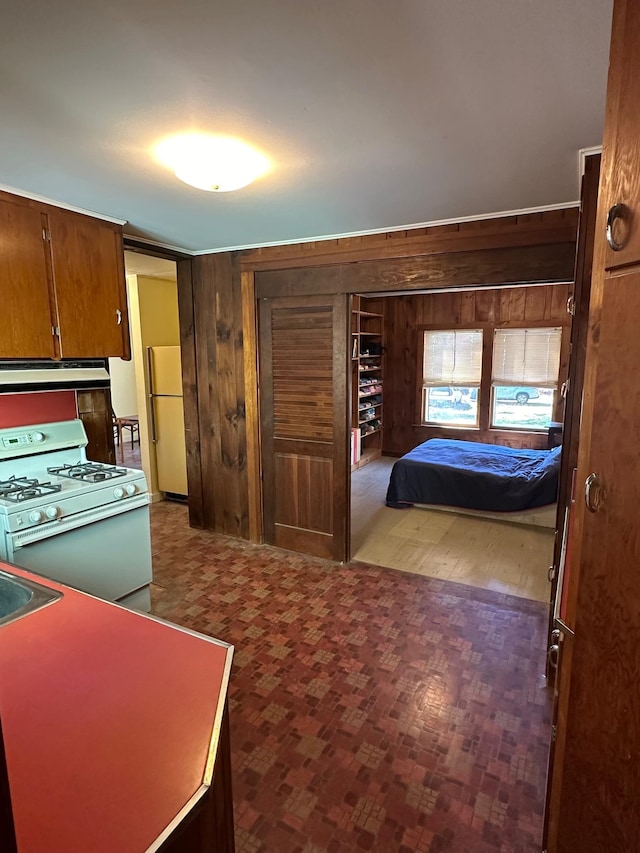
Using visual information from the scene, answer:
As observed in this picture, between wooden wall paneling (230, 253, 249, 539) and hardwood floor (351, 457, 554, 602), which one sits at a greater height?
wooden wall paneling (230, 253, 249, 539)

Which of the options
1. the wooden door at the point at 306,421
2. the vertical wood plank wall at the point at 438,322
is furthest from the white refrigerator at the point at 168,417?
the vertical wood plank wall at the point at 438,322

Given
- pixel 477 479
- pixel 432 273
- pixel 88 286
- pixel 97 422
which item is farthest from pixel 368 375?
pixel 88 286

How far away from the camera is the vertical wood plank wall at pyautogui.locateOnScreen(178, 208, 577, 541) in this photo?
9.07 feet

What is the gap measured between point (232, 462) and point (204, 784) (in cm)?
326

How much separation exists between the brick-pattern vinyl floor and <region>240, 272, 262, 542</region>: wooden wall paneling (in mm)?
548

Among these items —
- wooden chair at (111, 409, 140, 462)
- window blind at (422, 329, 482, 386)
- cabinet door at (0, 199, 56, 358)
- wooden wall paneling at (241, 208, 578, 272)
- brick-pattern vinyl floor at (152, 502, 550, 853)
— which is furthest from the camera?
wooden chair at (111, 409, 140, 462)

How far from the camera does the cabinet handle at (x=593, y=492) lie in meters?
0.99

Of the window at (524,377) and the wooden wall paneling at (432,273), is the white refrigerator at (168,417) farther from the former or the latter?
the window at (524,377)

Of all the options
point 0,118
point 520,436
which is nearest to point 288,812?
point 0,118

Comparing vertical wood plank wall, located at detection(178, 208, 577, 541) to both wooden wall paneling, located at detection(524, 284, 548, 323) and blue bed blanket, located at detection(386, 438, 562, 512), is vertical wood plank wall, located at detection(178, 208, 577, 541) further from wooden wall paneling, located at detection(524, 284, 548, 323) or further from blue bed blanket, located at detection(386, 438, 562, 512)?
wooden wall paneling, located at detection(524, 284, 548, 323)

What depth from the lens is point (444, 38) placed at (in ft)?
4.04

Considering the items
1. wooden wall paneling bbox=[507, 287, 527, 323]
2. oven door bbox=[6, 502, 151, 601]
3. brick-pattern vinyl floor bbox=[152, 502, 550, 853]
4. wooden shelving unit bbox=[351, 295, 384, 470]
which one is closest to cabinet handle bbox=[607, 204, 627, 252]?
brick-pattern vinyl floor bbox=[152, 502, 550, 853]

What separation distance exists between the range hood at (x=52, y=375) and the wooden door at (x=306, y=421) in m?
1.28

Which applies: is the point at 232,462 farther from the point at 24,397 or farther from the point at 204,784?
the point at 204,784
